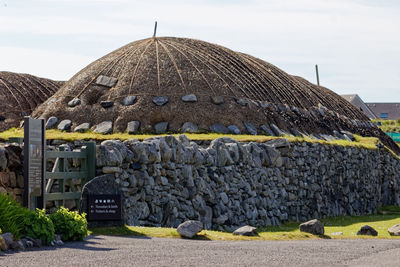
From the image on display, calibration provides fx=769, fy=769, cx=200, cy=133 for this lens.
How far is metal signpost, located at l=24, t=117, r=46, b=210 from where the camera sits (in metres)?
16.9

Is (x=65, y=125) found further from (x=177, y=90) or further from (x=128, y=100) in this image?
(x=177, y=90)

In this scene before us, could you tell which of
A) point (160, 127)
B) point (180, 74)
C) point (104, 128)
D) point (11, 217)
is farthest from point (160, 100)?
point (11, 217)

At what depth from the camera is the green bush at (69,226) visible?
15.3 m

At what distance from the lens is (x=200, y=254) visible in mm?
13555

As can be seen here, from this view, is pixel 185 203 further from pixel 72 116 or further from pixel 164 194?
pixel 72 116

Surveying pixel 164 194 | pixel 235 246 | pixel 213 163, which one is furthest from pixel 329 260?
pixel 213 163

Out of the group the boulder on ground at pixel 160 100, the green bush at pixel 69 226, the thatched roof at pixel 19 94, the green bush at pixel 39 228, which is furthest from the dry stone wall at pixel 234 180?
the thatched roof at pixel 19 94

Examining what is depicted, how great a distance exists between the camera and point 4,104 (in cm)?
3784

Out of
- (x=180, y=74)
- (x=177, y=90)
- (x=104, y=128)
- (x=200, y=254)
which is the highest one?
(x=180, y=74)

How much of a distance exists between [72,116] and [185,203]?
37.3 feet

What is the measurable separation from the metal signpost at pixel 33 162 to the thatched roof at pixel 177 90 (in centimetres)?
1325

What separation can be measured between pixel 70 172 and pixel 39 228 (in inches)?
160

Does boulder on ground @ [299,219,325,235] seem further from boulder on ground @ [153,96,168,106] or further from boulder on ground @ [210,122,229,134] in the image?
boulder on ground @ [153,96,168,106]

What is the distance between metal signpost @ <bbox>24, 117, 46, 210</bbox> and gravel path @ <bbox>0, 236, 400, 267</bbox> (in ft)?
6.07
